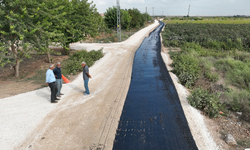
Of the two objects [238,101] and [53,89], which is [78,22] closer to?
[53,89]

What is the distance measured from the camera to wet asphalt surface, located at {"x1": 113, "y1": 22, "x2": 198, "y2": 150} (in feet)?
16.4

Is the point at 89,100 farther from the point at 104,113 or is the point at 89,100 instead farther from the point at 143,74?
the point at 143,74

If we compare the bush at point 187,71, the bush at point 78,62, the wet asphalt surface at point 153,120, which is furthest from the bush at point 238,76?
the bush at point 78,62

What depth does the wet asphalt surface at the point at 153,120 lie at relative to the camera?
5.01m

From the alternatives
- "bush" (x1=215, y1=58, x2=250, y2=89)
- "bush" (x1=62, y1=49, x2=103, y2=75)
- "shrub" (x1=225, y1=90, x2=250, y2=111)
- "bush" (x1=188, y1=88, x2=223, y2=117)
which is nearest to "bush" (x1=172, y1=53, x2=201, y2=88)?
"bush" (x1=215, y1=58, x2=250, y2=89)

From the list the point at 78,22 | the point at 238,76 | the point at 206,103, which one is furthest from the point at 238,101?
the point at 78,22

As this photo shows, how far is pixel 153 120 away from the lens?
6168mm

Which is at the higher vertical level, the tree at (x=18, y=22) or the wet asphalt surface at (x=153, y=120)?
the tree at (x=18, y=22)

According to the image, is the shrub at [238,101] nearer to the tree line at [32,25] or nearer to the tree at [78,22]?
the tree line at [32,25]

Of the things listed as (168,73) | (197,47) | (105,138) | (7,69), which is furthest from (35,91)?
(197,47)

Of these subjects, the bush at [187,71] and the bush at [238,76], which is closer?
the bush at [238,76]

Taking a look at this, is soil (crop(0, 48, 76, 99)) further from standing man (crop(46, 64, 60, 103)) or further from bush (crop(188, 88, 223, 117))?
bush (crop(188, 88, 223, 117))

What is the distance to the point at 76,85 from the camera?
9453mm

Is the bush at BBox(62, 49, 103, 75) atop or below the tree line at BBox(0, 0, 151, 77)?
below
